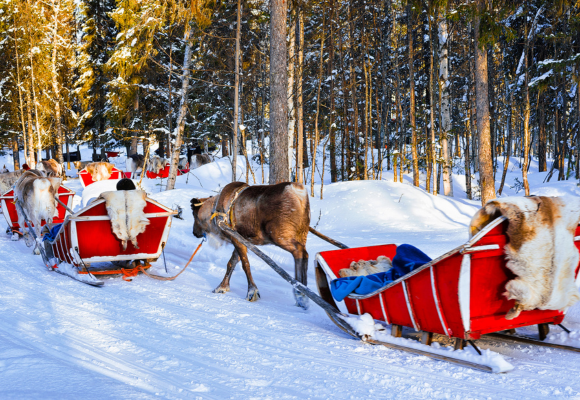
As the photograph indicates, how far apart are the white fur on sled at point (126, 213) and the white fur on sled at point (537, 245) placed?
5143 millimetres

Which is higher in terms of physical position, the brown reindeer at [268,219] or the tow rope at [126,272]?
the brown reindeer at [268,219]

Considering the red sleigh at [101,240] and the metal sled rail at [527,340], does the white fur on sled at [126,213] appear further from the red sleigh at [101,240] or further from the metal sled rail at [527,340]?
the metal sled rail at [527,340]

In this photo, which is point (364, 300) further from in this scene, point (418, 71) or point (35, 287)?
point (418, 71)

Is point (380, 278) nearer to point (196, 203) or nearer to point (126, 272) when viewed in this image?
point (196, 203)

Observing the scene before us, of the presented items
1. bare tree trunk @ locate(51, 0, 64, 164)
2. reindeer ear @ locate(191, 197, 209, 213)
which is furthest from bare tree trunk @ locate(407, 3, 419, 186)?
bare tree trunk @ locate(51, 0, 64, 164)

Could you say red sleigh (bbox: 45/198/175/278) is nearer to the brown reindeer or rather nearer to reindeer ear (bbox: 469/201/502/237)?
the brown reindeer

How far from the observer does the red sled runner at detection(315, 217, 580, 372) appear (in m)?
3.13

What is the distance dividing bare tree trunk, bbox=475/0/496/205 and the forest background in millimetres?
31

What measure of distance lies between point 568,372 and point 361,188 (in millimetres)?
10703

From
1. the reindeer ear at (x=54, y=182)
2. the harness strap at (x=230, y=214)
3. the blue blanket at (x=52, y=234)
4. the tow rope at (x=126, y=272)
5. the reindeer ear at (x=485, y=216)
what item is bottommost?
the tow rope at (x=126, y=272)

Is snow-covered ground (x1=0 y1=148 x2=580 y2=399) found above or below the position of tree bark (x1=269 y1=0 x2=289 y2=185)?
below

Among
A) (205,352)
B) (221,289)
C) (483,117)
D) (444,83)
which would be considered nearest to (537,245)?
(205,352)

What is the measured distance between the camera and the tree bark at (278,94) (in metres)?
9.12

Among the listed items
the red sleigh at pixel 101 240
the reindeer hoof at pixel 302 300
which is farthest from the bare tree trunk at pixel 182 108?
the reindeer hoof at pixel 302 300
